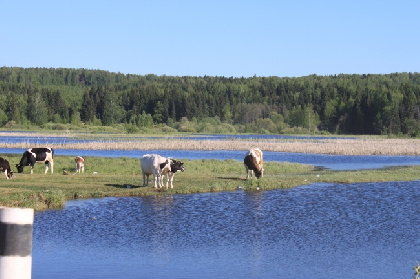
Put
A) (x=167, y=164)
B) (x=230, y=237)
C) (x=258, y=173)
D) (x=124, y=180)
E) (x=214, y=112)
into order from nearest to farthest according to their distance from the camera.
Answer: (x=230, y=237) → (x=167, y=164) → (x=124, y=180) → (x=258, y=173) → (x=214, y=112)

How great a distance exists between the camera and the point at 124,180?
34.8m

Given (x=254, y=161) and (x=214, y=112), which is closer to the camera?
(x=254, y=161)

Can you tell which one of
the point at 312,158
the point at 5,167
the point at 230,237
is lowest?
the point at 230,237

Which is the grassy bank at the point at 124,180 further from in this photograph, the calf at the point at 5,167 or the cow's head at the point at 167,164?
the cow's head at the point at 167,164

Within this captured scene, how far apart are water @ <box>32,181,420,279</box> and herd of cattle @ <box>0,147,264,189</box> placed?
1.49 metres

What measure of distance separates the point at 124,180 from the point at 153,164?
494 cm

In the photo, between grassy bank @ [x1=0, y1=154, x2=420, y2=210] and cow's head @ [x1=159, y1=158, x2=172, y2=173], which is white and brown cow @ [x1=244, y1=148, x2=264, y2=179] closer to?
grassy bank @ [x1=0, y1=154, x2=420, y2=210]

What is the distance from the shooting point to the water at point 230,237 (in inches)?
637

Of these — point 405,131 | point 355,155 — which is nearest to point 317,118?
point 405,131

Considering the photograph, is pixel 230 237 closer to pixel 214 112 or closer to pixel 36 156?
pixel 36 156

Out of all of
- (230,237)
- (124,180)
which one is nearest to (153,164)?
(124,180)

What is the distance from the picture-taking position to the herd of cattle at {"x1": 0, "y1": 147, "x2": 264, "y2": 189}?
3050cm

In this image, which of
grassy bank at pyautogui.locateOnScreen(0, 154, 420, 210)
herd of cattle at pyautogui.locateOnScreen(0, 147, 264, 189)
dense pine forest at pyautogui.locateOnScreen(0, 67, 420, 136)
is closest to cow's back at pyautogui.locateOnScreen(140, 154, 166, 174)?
herd of cattle at pyautogui.locateOnScreen(0, 147, 264, 189)

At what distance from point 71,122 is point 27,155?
140m
